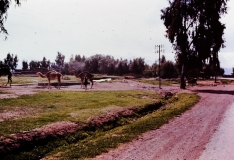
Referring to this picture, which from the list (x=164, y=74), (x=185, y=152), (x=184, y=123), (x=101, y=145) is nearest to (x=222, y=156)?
(x=185, y=152)

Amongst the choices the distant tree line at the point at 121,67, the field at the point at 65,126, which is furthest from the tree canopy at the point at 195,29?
the distant tree line at the point at 121,67

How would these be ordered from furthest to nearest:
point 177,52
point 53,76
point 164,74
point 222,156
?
point 164,74 → point 177,52 → point 53,76 → point 222,156

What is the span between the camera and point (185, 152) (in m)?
10.7

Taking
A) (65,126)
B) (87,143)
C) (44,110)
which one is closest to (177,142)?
A: (87,143)

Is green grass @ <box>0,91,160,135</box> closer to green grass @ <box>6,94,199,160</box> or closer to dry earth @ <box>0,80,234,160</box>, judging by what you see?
dry earth @ <box>0,80,234,160</box>

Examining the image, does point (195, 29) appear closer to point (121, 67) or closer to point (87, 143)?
point (87, 143)

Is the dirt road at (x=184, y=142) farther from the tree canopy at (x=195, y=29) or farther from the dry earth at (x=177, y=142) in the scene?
the tree canopy at (x=195, y=29)

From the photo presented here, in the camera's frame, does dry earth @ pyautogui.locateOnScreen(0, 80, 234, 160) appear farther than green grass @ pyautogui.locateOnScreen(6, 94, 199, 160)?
No

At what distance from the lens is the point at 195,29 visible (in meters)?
40.1

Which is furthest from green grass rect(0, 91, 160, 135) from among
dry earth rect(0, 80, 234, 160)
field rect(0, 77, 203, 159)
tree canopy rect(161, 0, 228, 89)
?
tree canopy rect(161, 0, 228, 89)

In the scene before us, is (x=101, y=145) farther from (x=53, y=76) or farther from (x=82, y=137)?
(x=53, y=76)

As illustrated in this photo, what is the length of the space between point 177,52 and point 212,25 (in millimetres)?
6548

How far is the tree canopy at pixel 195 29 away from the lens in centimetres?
3888

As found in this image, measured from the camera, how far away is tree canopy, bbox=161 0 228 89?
38875 mm
